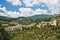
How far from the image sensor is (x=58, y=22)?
395 feet

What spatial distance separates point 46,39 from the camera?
61.3 meters

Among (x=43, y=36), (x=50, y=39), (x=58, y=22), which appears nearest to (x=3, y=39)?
(x=50, y=39)

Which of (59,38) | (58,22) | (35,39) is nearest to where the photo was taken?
(59,38)

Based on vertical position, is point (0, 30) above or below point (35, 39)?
above

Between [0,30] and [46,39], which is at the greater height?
[0,30]

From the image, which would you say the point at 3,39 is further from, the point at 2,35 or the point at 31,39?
the point at 31,39

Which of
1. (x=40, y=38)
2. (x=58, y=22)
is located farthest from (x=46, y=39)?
(x=58, y=22)

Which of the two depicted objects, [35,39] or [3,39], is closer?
[3,39]

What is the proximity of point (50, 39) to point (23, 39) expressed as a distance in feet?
28.5

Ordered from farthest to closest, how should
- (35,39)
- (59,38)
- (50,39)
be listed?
(35,39)
(50,39)
(59,38)

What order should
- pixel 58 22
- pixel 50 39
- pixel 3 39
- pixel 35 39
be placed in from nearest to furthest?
pixel 3 39 < pixel 50 39 < pixel 35 39 < pixel 58 22

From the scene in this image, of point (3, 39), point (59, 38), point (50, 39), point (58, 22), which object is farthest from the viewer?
point (58, 22)

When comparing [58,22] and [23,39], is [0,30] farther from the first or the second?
[58,22]

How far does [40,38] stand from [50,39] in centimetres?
581
